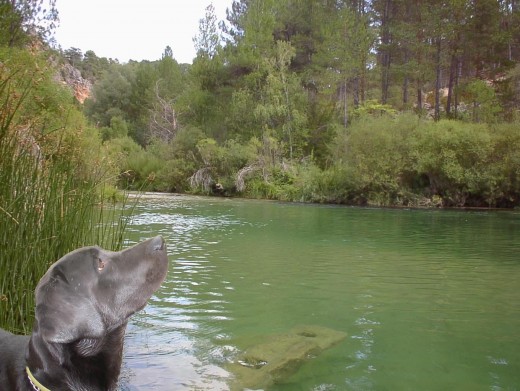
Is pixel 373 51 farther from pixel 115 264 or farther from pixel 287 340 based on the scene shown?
pixel 115 264

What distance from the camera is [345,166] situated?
25.4 m

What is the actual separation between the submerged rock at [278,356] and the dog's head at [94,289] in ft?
6.65

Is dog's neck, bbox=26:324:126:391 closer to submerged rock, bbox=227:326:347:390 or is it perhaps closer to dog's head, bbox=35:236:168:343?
dog's head, bbox=35:236:168:343

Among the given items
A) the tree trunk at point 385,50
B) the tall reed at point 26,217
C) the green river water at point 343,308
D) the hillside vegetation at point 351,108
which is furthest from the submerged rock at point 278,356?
the tree trunk at point 385,50

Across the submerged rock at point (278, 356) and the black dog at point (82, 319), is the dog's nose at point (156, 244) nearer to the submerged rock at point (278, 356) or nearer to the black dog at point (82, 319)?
the black dog at point (82, 319)

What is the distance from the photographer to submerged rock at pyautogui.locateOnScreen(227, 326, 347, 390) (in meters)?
4.25

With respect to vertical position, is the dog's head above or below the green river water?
above

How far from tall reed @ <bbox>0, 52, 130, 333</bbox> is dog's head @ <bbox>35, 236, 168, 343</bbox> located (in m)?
→ 1.31

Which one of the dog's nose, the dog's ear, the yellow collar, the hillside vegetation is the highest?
the hillside vegetation

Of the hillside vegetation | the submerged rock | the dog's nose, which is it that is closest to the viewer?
the dog's nose

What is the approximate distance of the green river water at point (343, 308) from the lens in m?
4.48

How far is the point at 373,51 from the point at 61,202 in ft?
111

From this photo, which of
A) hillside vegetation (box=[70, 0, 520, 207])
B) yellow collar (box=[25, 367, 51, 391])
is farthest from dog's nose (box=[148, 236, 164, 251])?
hillside vegetation (box=[70, 0, 520, 207])

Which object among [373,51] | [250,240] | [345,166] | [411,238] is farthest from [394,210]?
[373,51]
